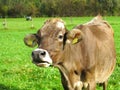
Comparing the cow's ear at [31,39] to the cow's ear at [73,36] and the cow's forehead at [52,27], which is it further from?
the cow's ear at [73,36]

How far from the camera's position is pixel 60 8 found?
93000mm

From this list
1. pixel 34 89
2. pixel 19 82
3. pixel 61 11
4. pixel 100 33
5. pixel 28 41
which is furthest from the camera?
pixel 61 11

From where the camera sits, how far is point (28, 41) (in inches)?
237

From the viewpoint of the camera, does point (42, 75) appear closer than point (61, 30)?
No

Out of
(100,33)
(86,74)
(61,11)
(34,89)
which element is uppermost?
(100,33)

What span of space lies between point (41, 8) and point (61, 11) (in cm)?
825

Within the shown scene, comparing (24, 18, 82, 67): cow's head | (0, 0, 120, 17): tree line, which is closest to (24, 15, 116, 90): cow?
(24, 18, 82, 67): cow's head

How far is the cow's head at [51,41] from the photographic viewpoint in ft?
16.9

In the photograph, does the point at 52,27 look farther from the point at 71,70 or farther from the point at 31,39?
the point at 71,70

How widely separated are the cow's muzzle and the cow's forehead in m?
0.44

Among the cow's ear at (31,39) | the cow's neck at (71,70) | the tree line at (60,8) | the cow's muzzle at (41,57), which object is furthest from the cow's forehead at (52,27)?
the tree line at (60,8)

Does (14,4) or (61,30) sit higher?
(61,30)

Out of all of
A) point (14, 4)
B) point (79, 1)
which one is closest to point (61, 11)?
point (79, 1)

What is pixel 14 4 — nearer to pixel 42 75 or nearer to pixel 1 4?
pixel 1 4
